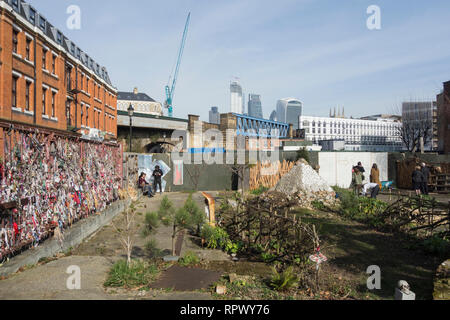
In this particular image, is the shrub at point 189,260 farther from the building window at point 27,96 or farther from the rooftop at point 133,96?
the rooftop at point 133,96

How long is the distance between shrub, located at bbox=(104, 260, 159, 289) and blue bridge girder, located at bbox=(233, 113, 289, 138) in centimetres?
3045

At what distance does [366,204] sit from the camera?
1243 centimetres

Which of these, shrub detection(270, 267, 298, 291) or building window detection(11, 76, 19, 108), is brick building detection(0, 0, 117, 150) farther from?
shrub detection(270, 267, 298, 291)

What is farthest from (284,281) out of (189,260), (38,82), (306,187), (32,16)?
(32,16)

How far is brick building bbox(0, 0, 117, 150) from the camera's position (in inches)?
812

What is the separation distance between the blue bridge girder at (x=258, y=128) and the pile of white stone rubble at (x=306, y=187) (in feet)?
66.4

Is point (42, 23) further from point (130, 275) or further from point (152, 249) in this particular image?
point (130, 275)

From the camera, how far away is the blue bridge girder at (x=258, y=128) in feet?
133

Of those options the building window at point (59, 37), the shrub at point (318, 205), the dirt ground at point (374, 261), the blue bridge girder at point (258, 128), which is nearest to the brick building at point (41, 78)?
the building window at point (59, 37)

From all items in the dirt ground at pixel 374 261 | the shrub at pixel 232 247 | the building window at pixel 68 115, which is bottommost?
the dirt ground at pixel 374 261

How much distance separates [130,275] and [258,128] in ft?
145

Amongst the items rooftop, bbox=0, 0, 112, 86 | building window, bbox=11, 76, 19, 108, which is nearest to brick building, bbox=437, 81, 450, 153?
rooftop, bbox=0, 0, 112, 86
